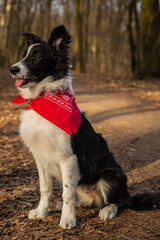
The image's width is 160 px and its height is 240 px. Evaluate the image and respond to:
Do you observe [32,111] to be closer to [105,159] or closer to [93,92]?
[105,159]

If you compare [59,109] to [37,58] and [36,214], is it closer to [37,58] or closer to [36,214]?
[37,58]

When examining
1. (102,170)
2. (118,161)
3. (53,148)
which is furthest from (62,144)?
(118,161)

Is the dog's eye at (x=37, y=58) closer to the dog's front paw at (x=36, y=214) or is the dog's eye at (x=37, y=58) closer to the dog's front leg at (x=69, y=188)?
the dog's front leg at (x=69, y=188)

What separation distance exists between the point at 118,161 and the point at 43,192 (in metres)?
2.36

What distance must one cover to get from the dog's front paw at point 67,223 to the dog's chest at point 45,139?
58cm

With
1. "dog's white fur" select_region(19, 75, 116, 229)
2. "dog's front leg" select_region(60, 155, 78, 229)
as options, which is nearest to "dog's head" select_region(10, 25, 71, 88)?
"dog's white fur" select_region(19, 75, 116, 229)

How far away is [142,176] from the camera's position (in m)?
4.92

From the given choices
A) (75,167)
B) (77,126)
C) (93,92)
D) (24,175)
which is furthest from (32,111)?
(93,92)

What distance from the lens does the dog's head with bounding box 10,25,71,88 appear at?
11.0 feet

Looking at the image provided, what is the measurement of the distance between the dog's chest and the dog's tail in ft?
3.75

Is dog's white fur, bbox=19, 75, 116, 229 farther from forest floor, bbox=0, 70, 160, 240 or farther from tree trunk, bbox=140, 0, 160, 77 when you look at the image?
tree trunk, bbox=140, 0, 160, 77

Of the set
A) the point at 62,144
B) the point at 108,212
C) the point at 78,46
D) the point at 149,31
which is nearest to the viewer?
the point at 62,144

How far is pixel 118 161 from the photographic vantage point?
5.61 m

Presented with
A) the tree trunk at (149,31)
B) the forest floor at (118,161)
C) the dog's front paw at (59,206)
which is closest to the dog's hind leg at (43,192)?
the forest floor at (118,161)
